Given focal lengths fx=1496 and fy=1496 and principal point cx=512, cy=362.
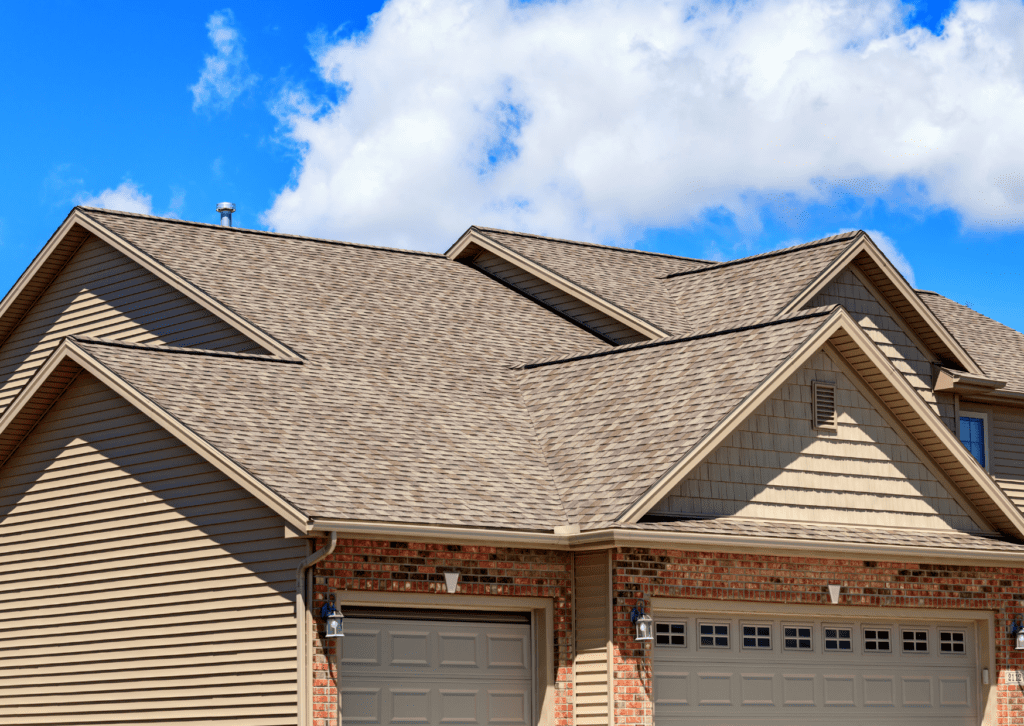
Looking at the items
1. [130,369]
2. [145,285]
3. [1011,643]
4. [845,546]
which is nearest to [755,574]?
[845,546]

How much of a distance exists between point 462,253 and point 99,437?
996cm

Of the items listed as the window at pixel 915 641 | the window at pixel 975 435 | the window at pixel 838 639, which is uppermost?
the window at pixel 975 435

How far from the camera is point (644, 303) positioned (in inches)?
942

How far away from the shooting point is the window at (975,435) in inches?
954

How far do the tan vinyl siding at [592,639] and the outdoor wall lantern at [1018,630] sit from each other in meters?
6.14

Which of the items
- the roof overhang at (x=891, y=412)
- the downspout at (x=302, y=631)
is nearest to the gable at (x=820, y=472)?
the roof overhang at (x=891, y=412)

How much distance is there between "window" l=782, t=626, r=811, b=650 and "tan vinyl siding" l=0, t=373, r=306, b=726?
6.10 m

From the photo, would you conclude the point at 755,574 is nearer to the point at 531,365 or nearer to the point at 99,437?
the point at 531,365

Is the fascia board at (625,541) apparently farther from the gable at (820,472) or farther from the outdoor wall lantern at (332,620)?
the outdoor wall lantern at (332,620)

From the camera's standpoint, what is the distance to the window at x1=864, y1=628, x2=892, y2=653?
18.3 meters

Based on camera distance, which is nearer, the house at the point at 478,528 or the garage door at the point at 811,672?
the house at the point at 478,528

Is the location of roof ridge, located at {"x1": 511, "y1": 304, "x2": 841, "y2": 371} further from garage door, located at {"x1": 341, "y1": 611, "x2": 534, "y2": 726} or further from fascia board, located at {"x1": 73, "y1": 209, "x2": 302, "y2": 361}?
garage door, located at {"x1": 341, "y1": 611, "x2": 534, "y2": 726}

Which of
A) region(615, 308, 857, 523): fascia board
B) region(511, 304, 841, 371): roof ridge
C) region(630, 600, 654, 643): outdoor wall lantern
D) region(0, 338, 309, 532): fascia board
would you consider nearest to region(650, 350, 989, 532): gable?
region(615, 308, 857, 523): fascia board

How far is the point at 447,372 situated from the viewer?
20.4 metres
